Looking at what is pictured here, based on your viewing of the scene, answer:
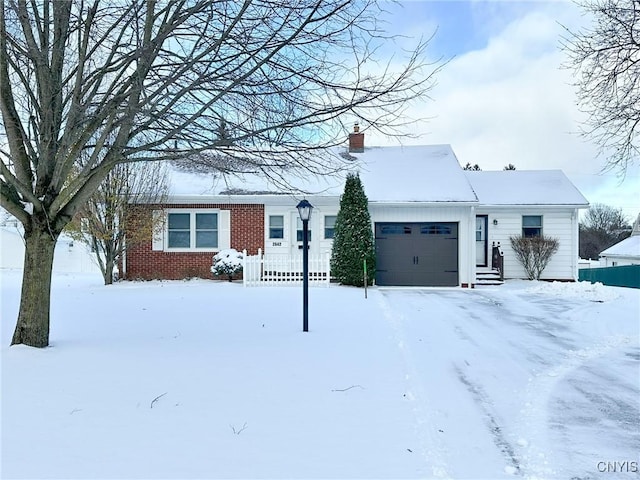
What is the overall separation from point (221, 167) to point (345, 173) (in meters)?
10.1

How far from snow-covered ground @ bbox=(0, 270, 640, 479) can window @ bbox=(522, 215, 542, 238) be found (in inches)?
418

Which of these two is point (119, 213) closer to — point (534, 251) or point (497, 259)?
point (497, 259)

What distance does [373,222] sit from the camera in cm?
1712

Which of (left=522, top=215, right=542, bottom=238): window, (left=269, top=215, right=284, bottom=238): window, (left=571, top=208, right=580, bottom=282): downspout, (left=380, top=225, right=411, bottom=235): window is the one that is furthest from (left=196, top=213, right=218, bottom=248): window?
(left=571, top=208, right=580, bottom=282): downspout

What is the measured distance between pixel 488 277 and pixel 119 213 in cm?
1355

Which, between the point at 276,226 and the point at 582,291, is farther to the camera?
the point at 276,226

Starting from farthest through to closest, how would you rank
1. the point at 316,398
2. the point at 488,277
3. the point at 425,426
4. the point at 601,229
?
1. the point at 601,229
2. the point at 488,277
3. the point at 316,398
4. the point at 425,426

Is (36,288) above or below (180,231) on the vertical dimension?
below

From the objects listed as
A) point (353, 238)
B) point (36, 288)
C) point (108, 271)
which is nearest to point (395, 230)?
point (353, 238)

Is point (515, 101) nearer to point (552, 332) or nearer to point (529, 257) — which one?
point (552, 332)

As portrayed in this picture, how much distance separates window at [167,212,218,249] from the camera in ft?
58.2

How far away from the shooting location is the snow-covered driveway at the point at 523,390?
3.78 meters

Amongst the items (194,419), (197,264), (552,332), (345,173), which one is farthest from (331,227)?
(194,419)

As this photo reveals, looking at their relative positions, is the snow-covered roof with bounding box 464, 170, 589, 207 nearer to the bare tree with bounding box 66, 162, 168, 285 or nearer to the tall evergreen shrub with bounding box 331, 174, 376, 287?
the tall evergreen shrub with bounding box 331, 174, 376, 287
